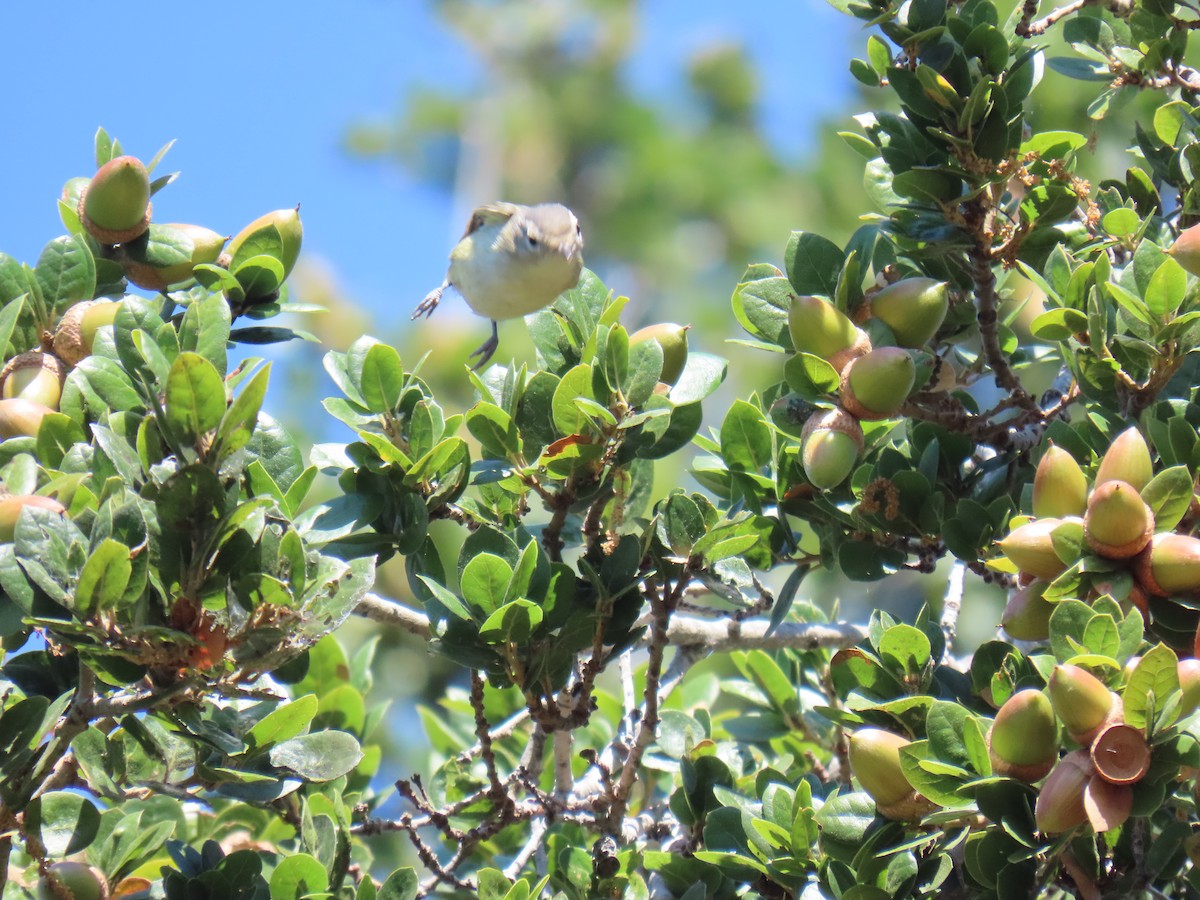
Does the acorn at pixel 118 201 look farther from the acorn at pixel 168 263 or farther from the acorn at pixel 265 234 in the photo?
the acorn at pixel 265 234

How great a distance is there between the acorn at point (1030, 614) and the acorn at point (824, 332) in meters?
Answer: 0.38

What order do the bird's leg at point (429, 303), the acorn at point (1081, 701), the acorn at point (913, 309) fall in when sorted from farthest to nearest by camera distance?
1. the bird's leg at point (429, 303)
2. the acorn at point (913, 309)
3. the acorn at point (1081, 701)

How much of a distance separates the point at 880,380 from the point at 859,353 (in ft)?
0.28

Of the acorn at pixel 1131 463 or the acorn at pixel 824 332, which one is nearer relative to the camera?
the acorn at pixel 1131 463

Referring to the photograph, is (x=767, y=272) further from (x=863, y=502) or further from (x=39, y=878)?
(x=39, y=878)

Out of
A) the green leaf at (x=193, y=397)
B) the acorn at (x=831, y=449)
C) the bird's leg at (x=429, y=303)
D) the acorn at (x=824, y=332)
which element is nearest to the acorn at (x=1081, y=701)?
the acorn at (x=831, y=449)

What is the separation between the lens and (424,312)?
10.2ft

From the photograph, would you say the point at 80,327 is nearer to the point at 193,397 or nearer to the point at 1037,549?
the point at 193,397

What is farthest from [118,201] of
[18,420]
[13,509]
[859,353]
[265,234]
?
[859,353]

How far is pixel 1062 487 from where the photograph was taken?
1334 mm

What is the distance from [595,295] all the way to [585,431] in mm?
290

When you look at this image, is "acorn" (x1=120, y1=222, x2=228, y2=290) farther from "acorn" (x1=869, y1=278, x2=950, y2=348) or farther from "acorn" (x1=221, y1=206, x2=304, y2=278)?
"acorn" (x1=869, y1=278, x2=950, y2=348)

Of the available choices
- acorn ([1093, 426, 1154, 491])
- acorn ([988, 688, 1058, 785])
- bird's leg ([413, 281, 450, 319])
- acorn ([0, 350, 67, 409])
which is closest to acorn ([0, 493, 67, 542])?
acorn ([0, 350, 67, 409])

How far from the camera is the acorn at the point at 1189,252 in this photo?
4.99 ft
